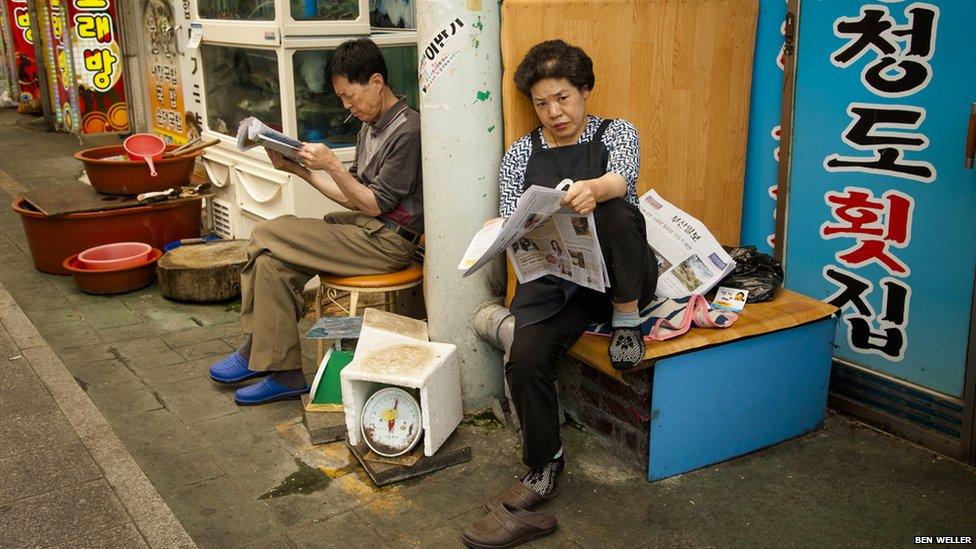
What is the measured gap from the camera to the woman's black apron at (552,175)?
355cm

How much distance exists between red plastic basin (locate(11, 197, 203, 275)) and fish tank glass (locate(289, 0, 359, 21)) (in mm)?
1805

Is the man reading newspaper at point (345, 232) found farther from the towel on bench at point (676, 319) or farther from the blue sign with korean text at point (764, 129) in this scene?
the blue sign with korean text at point (764, 129)

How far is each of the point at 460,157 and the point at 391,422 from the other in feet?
3.98

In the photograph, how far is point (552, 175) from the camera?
145 inches

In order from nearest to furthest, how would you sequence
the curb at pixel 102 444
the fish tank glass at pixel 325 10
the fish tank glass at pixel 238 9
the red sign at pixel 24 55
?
the curb at pixel 102 444, the fish tank glass at pixel 325 10, the fish tank glass at pixel 238 9, the red sign at pixel 24 55

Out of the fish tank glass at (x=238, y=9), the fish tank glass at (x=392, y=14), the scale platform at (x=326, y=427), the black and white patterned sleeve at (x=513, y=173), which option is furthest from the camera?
the fish tank glass at (x=392, y=14)

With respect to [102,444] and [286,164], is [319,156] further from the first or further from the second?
[102,444]

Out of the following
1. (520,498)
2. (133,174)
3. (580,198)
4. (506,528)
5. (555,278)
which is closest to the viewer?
(580,198)

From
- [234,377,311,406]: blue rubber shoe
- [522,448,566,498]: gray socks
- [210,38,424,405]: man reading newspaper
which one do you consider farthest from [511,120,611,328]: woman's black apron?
[234,377,311,406]: blue rubber shoe

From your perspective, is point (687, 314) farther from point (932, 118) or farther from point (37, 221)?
point (37, 221)

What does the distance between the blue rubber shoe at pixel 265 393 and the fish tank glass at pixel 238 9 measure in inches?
99.4

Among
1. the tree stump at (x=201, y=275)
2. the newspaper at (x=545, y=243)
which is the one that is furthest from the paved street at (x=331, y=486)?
the tree stump at (x=201, y=275)

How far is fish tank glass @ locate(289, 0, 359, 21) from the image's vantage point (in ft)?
18.5

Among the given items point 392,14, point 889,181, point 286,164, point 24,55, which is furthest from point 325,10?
point 24,55
